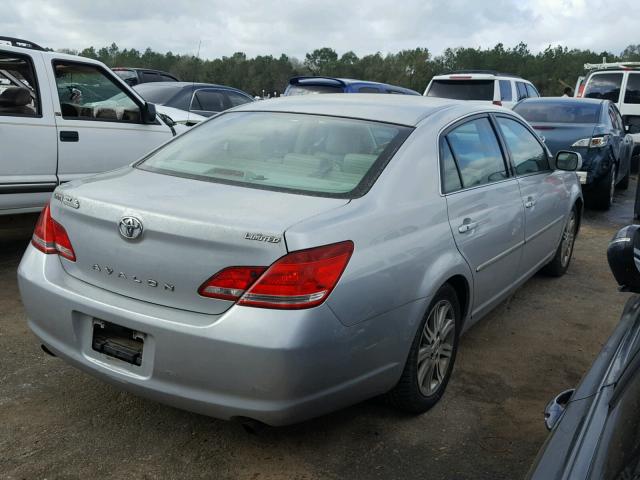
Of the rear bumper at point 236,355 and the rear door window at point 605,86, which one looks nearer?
the rear bumper at point 236,355

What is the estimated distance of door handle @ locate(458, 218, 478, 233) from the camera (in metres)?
3.14

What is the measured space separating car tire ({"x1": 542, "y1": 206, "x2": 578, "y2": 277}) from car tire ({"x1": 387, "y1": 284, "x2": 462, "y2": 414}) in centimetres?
230

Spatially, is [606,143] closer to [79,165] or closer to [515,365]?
[515,365]

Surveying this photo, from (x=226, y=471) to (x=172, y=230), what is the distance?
101cm

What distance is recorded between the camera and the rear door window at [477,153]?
11.1ft

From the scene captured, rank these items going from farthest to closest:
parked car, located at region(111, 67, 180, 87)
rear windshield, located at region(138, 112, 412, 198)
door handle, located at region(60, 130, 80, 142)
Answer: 1. parked car, located at region(111, 67, 180, 87)
2. door handle, located at region(60, 130, 80, 142)
3. rear windshield, located at region(138, 112, 412, 198)

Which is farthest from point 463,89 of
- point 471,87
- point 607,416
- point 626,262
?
point 607,416

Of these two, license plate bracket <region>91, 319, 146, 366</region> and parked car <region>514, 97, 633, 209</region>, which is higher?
parked car <region>514, 97, 633, 209</region>

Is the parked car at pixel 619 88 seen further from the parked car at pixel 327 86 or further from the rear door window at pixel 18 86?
the rear door window at pixel 18 86

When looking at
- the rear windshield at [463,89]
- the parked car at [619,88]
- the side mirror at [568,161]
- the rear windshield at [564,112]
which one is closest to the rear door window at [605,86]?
the parked car at [619,88]

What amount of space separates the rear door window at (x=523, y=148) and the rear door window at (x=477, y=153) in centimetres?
24

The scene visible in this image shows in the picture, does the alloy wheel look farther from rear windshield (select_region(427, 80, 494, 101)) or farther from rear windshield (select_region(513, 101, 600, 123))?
rear windshield (select_region(427, 80, 494, 101))

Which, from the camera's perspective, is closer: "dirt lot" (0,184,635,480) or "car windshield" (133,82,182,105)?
"dirt lot" (0,184,635,480)

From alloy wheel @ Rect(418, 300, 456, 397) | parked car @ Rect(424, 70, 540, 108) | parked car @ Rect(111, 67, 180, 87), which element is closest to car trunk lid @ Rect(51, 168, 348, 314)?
alloy wheel @ Rect(418, 300, 456, 397)
